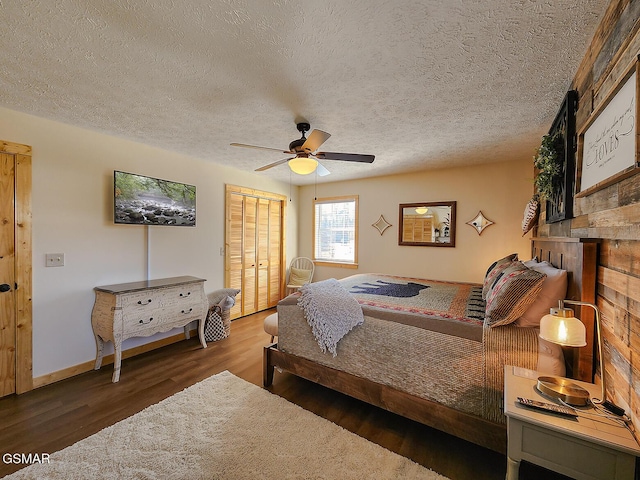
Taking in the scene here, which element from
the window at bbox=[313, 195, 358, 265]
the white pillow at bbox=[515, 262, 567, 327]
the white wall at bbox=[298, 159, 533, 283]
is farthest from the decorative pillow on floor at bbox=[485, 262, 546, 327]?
the window at bbox=[313, 195, 358, 265]

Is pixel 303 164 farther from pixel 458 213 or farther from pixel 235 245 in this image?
pixel 458 213

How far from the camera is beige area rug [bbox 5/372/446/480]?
1.57 metres

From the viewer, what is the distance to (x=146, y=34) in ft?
4.72

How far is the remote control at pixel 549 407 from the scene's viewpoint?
3.74ft

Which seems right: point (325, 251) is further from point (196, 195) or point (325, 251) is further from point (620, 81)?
point (620, 81)

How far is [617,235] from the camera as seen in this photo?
120 centimetres

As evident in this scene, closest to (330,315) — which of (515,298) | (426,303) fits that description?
(426,303)

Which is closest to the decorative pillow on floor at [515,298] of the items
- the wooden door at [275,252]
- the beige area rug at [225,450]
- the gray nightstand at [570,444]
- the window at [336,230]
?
the gray nightstand at [570,444]

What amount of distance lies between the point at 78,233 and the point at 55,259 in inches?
12.0

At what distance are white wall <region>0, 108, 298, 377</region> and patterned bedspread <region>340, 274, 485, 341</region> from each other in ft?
8.19

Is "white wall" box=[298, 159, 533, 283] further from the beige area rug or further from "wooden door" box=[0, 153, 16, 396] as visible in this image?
"wooden door" box=[0, 153, 16, 396]

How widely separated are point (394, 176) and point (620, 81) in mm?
3579

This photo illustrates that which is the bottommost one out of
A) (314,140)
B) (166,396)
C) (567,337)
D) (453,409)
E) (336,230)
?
(166,396)

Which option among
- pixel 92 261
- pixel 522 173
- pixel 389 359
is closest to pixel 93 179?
pixel 92 261
